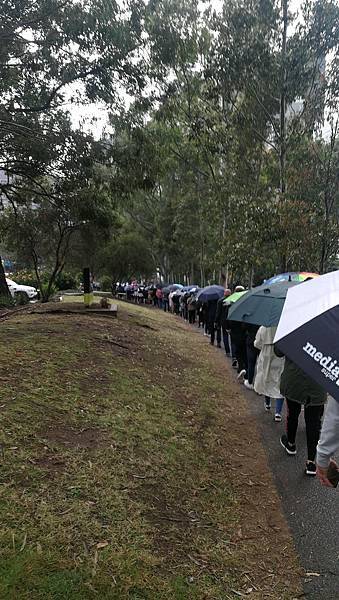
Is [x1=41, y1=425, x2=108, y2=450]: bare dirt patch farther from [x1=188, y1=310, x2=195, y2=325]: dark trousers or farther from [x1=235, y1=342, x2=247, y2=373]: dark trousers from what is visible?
[x1=188, y1=310, x2=195, y2=325]: dark trousers

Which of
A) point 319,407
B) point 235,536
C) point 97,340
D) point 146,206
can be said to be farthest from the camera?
point 146,206

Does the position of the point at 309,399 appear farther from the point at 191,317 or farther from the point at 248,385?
the point at 191,317

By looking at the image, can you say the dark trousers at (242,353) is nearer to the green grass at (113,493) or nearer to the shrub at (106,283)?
the green grass at (113,493)

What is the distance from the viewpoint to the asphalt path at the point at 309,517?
3461mm

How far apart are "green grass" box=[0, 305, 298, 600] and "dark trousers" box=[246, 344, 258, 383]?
4.47 ft

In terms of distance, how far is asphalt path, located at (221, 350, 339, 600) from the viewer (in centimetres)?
346

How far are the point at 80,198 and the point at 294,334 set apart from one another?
40.6ft

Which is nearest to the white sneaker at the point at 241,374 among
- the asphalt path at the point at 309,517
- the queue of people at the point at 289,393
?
the queue of people at the point at 289,393

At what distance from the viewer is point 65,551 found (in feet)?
10.4

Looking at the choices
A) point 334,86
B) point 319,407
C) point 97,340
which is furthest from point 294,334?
point 334,86

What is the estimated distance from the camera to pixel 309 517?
4.32m

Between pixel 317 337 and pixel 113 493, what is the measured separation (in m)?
2.32

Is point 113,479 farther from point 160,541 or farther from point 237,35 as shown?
point 237,35

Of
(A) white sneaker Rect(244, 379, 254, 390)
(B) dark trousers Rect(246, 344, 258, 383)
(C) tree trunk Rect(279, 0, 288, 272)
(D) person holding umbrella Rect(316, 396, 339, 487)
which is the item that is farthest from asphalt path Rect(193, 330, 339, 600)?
(C) tree trunk Rect(279, 0, 288, 272)
